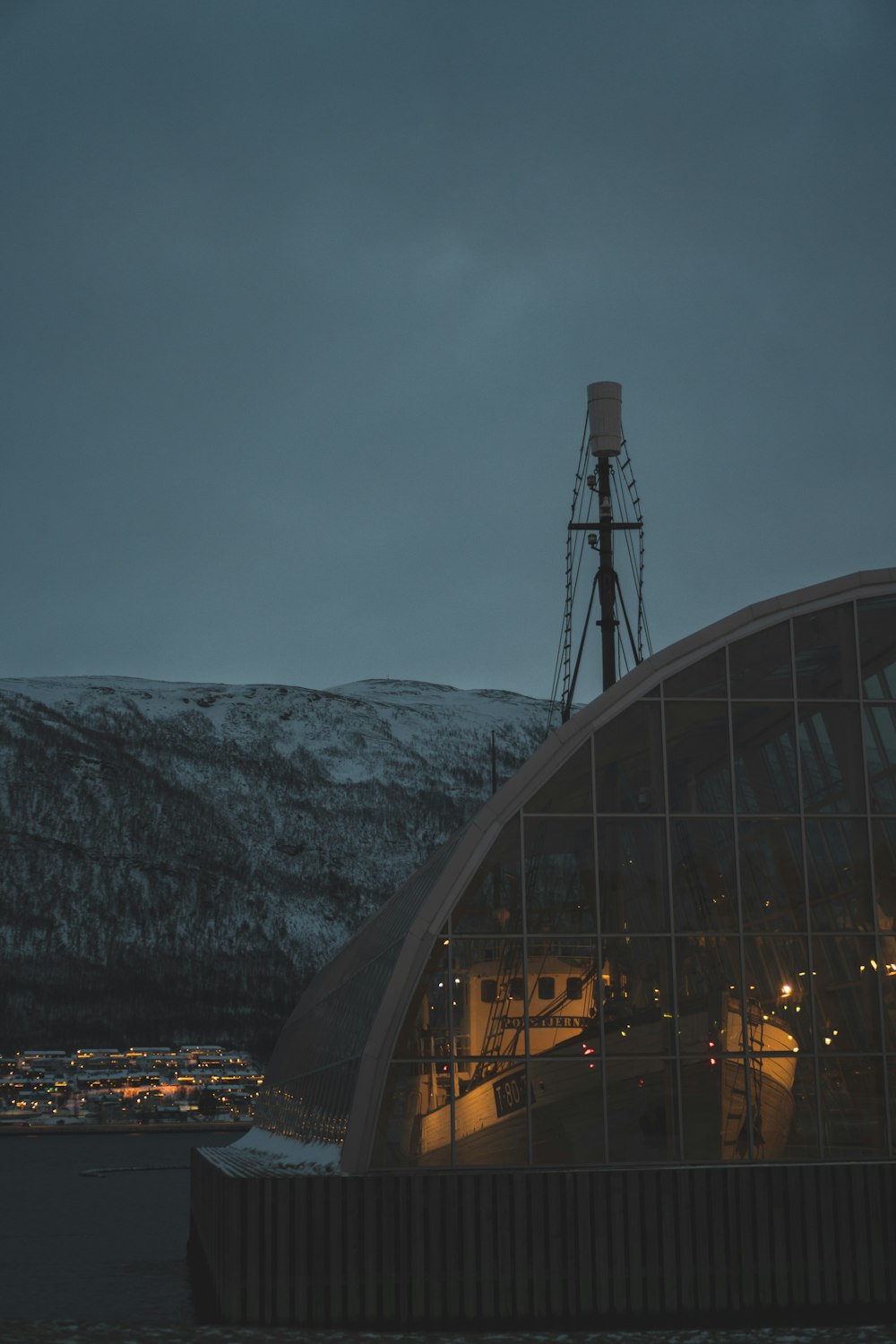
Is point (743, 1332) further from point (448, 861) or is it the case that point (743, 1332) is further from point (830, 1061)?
point (448, 861)

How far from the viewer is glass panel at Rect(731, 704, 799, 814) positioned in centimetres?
3131

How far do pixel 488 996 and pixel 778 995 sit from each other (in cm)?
546

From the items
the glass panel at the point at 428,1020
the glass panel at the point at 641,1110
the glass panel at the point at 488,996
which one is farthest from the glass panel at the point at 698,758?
the glass panel at the point at 428,1020

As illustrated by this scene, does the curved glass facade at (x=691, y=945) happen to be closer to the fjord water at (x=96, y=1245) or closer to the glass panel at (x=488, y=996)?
the glass panel at (x=488, y=996)

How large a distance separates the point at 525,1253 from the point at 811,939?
806 cm

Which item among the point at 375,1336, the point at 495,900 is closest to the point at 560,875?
the point at 495,900

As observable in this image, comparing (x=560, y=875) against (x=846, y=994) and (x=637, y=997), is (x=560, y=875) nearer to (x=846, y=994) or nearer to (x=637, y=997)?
(x=637, y=997)

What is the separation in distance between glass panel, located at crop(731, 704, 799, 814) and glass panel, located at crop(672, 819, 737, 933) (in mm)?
793

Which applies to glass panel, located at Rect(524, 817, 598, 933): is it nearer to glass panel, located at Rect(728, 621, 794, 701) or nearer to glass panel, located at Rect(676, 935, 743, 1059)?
glass panel, located at Rect(676, 935, 743, 1059)

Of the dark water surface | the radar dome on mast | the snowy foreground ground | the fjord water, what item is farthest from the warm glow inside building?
the radar dome on mast

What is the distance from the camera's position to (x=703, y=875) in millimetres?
30734

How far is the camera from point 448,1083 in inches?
1135

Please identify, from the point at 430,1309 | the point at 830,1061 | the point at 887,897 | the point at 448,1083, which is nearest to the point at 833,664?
the point at 887,897

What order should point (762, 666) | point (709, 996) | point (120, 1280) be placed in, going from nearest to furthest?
point (709, 996) < point (762, 666) < point (120, 1280)
